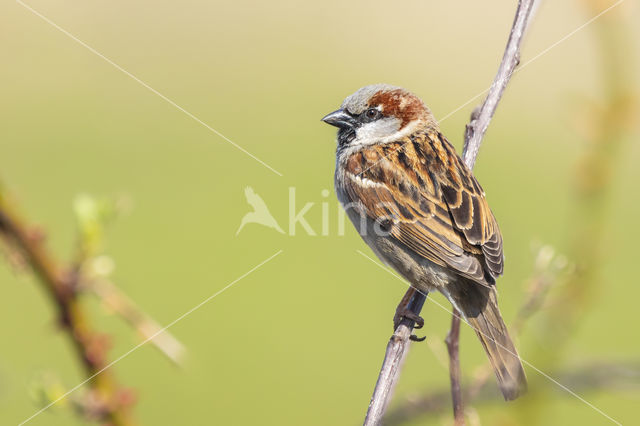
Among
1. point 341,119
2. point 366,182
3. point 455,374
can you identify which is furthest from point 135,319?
point 341,119

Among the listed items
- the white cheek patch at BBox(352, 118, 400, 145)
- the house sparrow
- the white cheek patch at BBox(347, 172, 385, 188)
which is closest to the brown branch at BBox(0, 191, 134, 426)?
the house sparrow

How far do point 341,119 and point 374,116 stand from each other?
0.46ft

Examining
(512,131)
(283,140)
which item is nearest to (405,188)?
(283,140)

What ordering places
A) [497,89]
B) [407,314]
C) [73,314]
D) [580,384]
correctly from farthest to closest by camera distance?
[407,314]
[497,89]
[580,384]
[73,314]

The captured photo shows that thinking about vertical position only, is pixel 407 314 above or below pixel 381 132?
below

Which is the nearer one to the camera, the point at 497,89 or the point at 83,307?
the point at 83,307

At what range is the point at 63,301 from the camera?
739 millimetres

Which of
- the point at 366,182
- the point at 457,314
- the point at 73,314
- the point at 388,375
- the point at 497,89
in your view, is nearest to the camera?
the point at 73,314

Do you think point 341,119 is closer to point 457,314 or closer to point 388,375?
point 457,314

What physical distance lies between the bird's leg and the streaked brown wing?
20cm

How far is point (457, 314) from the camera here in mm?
2176

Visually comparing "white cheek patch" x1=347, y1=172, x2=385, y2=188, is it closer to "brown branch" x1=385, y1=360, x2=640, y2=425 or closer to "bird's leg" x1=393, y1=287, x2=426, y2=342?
"bird's leg" x1=393, y1=287, x2=426, y2=342

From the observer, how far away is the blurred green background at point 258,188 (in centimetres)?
346

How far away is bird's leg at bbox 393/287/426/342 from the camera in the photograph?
243cm
